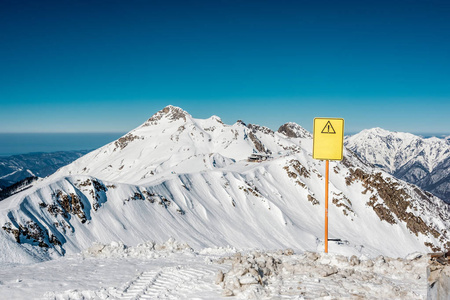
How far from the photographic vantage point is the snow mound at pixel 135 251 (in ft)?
49.7

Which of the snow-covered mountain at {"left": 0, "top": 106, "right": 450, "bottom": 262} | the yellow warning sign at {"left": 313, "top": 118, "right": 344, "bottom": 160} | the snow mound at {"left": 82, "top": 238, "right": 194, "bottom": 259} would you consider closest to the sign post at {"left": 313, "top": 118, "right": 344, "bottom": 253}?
the yellow warning sign at {"left": 313, "top": 118, "right": 344, "bottom": 160}

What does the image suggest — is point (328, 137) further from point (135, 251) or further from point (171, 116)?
point (171, 116)

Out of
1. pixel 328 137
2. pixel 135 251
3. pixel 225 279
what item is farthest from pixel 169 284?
pixel 328 137

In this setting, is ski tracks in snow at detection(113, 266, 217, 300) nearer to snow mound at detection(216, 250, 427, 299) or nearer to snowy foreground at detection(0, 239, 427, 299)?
snowy foreground at detection(0, 239, 427, 299)

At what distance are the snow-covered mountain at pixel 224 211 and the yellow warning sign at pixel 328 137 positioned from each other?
6263 millimetres

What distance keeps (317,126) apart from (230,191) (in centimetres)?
4791

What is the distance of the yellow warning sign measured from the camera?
38.3ft

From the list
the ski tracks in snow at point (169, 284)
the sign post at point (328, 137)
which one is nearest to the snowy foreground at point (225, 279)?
the ski tracks in snow at point (169, 284)

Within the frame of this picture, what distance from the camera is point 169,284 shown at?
10164 mm

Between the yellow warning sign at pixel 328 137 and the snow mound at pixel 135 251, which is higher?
the yellow warning sign at pixel 328 137

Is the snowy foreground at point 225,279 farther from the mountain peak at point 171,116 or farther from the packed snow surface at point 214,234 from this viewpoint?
the mountain peak at point 171,116

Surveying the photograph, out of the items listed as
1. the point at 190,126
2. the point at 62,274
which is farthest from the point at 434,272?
the point at 190,126

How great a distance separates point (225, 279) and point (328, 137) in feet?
20.2

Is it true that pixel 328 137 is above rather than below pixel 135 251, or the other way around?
above
